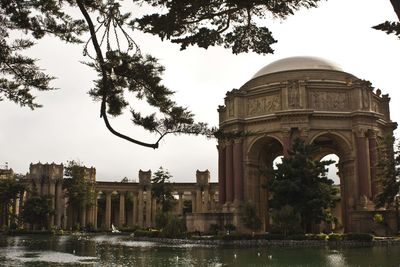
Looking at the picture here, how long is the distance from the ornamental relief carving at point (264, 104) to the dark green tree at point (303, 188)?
8.46 metres

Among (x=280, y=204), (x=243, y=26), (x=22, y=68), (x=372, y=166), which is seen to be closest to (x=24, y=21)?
(x=22, y=68)

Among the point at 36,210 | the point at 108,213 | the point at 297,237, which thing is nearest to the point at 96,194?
the point at 108,213

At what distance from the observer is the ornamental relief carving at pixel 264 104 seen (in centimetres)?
4181

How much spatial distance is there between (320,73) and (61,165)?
118 feet

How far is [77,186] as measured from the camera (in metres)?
57.1

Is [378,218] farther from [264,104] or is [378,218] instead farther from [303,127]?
[264,104]

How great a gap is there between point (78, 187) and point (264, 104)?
25615 millimetres

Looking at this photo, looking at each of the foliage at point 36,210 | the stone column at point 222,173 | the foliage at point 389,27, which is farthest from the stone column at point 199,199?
the foliage at point 389,27

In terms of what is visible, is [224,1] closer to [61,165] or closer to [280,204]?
[280,204]

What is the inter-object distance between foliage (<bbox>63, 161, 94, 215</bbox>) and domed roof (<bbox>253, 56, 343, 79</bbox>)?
25238 mm

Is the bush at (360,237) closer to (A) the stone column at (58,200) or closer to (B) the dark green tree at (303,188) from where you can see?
(B) the dark green tree at (303,188)

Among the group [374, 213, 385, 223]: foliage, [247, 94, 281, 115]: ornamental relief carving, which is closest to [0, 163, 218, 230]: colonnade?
[247, 94, 281, 115]: ornamental relief carving

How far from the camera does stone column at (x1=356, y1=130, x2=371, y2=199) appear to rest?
39656 mm

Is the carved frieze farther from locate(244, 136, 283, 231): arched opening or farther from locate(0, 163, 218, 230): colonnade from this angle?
locate(0, 163, 218, 230): colonnade
